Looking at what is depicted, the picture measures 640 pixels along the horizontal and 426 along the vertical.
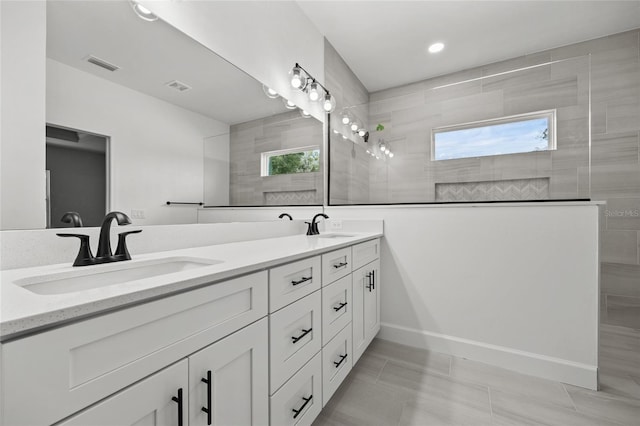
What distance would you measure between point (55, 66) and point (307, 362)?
1.39 m

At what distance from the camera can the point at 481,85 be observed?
239 cm

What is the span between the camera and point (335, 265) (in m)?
1.40

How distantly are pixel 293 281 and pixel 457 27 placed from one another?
2833mm

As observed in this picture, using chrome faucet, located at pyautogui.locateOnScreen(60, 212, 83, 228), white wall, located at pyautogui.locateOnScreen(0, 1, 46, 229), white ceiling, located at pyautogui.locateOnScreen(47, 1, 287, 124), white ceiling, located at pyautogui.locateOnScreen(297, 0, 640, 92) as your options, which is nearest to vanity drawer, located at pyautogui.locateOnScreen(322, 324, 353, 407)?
chrome faucet, located at pyautogui.locateOnScreen(60, 212, 83, 228)

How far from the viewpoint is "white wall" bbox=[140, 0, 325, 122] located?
1394mm

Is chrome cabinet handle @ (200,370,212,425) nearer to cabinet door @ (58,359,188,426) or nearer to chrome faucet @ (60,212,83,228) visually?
cabinet door @ (58,359,188,426)

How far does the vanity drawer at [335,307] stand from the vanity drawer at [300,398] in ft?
0.44

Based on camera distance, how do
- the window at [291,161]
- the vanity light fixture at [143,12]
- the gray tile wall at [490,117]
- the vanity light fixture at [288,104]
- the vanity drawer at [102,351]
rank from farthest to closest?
the vanity light fixture at [288,104] → the window at [291,161] → the gray tile wall at [490,117] → the vanity light fixture at [143,12] → the vanity drawer at [102,351]

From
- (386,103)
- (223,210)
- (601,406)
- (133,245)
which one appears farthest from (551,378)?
(386,103)

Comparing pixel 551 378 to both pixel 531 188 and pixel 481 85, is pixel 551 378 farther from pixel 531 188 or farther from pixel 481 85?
pixel 481 85

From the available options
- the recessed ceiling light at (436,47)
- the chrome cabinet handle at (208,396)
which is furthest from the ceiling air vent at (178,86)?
the recessed ceiling light at (436,47)

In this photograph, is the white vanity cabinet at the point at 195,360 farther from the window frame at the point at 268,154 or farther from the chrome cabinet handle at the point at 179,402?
the window frame at the point at 268,154

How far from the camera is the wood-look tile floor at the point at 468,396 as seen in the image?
133cm

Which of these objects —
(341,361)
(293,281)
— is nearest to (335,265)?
(293,281)
